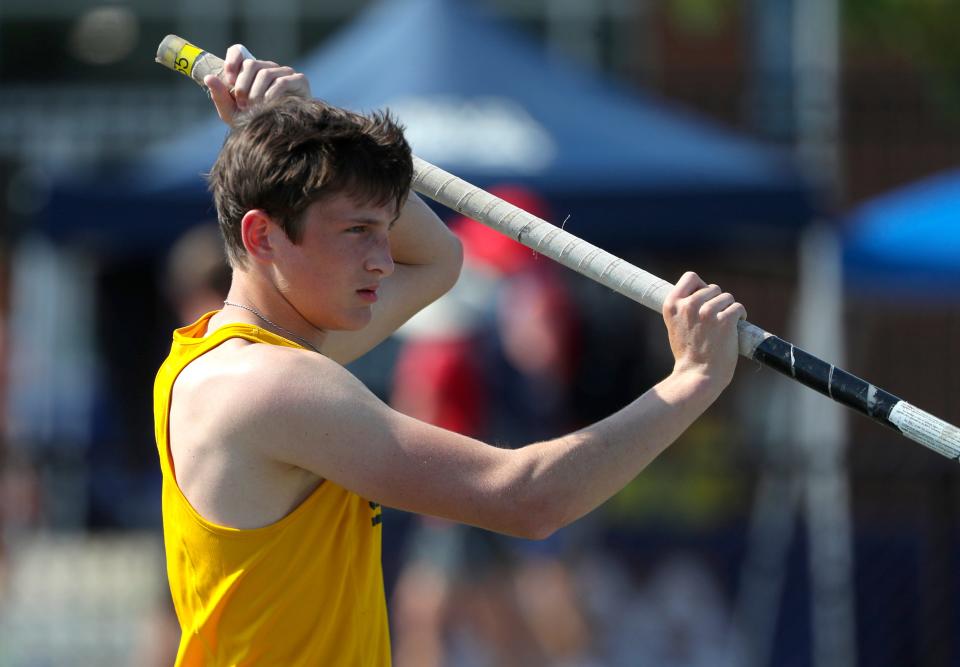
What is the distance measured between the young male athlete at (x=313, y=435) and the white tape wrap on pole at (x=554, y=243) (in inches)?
3.0

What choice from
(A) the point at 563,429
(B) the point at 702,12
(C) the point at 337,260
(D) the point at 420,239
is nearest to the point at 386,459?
(C) the point at 337,260

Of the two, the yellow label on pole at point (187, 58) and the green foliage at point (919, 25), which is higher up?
the green foliage at point (919, 25)

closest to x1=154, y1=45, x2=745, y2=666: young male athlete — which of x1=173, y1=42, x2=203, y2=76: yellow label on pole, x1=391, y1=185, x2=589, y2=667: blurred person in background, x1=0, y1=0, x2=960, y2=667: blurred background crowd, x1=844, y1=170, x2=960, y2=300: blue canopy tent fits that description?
x1=173, y1=42, x2=203, y2=76: yellow label on pole

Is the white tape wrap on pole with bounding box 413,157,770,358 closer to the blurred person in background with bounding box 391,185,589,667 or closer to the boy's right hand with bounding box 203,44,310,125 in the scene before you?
the boy's right hand with bounding box 203,44,310,125

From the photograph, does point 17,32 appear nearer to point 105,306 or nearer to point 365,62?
point 105,306

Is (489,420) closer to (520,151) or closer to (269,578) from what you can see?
(520,151)

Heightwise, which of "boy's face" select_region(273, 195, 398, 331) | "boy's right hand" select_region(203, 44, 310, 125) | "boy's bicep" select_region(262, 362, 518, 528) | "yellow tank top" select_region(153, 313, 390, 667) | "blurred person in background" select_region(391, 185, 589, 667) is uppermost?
"blurred person in background" select_region(391, 185, 589, 667)

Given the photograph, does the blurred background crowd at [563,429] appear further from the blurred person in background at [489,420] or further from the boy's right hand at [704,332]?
the boy's right hand at [704,332]

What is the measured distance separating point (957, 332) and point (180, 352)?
1061cm

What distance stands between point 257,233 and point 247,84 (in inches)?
18.2

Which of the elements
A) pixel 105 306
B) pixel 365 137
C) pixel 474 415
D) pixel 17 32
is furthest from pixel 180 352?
pixel 17 32

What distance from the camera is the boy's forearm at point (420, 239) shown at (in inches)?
129

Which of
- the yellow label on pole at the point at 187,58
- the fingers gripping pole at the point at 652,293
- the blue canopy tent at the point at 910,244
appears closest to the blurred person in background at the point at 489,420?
the blue canopy tent at the point at 910,244

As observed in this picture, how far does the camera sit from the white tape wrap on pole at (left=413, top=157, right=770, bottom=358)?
9.22ft
